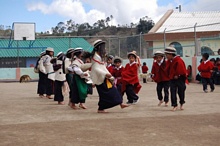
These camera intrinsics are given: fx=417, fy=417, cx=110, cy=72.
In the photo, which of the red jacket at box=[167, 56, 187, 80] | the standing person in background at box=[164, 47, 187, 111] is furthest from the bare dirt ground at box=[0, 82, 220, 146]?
the red jacket at box=[167, 56, 187, 80]

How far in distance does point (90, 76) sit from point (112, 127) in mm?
2707

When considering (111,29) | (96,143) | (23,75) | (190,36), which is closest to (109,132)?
(96,143)

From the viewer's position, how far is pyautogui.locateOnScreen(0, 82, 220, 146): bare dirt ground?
612 centimetres

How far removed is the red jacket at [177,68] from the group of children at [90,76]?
141 cm

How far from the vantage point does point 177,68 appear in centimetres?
1016

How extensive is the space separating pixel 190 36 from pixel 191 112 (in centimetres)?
1566

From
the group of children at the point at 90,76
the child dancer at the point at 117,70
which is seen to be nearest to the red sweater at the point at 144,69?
the group of children at the point at 90,76

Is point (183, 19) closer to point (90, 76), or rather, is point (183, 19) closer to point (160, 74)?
point (160, 74)

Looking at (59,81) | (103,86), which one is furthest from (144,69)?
(103,86)

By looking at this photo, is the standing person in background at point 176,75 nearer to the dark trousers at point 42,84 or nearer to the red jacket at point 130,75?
the red jacket at point 130,75

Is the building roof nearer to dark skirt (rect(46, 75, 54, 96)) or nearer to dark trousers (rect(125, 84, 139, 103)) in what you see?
dark skirt (rect(46, 75, 54, 96))

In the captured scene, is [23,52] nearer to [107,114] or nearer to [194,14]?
[194,14]

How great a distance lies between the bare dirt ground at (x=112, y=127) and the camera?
6121 millimetres

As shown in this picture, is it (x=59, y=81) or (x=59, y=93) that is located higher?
(x=59, y=81)
